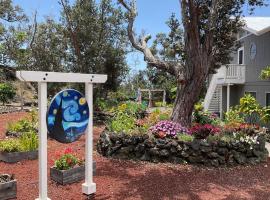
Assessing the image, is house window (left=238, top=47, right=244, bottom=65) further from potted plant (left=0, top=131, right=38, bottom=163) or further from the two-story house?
potted plant (left=0, top=131, right=38, bottom=163)

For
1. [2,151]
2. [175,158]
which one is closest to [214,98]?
[175,158]

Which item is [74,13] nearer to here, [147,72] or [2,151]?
[2,151]

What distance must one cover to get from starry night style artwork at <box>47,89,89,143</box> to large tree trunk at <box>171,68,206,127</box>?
5.03m

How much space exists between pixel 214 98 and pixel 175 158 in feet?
50.8

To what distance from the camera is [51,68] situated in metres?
17.7

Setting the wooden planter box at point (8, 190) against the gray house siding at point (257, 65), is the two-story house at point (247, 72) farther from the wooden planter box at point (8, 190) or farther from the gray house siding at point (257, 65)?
the wooden planter box at point (8, 190)

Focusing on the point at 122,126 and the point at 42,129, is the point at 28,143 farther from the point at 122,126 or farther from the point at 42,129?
the point at 42,129

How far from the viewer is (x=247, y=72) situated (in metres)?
19.5

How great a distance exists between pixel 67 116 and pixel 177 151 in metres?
4.12

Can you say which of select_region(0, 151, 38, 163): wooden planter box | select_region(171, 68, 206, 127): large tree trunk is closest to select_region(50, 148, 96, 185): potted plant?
select_region(0, 151, 38, 163): wooden planter box

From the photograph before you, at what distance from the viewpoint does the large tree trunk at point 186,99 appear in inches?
393

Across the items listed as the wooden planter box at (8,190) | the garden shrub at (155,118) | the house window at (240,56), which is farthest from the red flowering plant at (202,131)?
the house window at (240,56)

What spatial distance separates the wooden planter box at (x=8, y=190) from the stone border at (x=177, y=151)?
3658 millimetres

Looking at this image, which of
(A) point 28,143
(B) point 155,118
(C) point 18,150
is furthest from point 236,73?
(C) point 18,150
